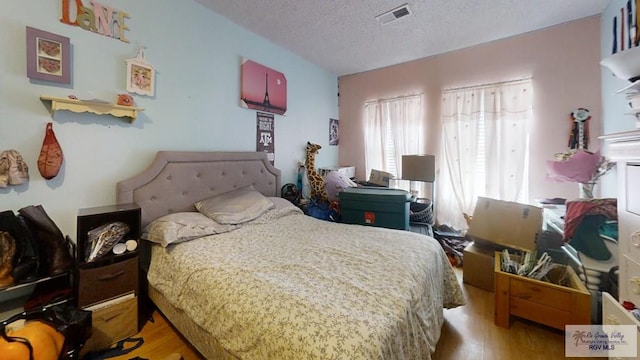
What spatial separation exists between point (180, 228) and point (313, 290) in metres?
1.11

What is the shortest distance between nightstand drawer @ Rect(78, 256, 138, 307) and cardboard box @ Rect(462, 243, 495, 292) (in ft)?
8.73

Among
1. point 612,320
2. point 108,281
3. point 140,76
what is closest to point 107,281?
point 108,281

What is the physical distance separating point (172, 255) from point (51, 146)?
3.22 ft

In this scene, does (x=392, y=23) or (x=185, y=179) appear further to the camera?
(x=392, y=23)

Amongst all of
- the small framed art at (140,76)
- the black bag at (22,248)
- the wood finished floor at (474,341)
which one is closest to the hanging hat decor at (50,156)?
the black bag at (22,248)

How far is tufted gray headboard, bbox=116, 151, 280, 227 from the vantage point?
183 cm

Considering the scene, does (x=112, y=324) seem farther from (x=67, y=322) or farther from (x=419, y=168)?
(x=419, y=168)

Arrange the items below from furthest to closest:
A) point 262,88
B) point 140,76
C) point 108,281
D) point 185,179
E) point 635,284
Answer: point 262,88
point 185,179
point 140,76
point 108,281
point 635,284

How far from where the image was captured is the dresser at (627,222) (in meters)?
1.01

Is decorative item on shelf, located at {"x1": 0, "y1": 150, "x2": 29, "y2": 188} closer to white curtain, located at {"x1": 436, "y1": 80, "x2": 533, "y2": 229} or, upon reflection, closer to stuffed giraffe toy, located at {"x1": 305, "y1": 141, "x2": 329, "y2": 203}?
stuffed giraffe toy, located at {"x1": 305, "y1": 141, "x2": 329, "y2": 203}

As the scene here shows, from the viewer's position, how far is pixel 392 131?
141 inches

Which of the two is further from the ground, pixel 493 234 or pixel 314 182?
pixel 314 182

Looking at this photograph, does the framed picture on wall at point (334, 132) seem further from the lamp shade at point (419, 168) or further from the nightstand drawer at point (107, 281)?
the nightstand drawer at point (107, 281)

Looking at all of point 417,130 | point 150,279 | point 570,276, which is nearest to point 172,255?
point 150,279
